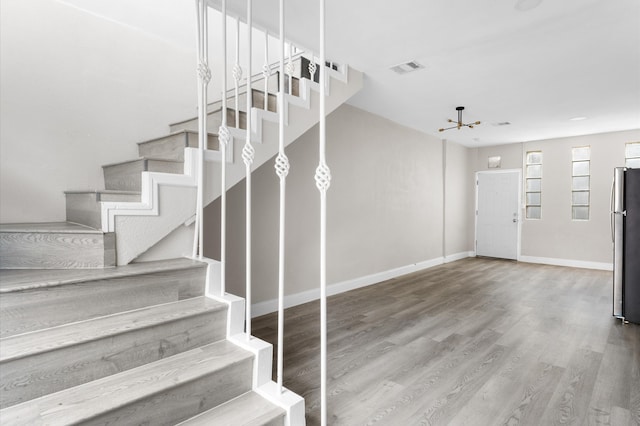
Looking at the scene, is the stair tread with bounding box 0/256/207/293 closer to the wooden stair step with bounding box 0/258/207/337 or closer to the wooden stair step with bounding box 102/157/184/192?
the wooden stair step with bounding box 0/258/207/337

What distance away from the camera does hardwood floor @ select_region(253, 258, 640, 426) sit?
1.98 meters

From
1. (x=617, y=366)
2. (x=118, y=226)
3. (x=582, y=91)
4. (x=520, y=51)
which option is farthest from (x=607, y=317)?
(x=118, y=226)

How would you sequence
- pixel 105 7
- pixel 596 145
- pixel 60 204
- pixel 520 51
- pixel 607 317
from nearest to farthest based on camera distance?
pixel 60 204 < pixel 105 7 < pixel 520 51 < pixel 607 317 < pixel 596 145

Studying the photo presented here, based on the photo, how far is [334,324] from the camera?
3.32 meters

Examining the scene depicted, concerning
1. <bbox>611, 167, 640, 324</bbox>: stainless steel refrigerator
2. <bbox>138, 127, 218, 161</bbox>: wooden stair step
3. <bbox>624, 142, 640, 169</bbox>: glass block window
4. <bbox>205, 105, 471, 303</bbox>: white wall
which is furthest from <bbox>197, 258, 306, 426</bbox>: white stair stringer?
<bbox>624, 142, 640, 169</bbox>: glass block window

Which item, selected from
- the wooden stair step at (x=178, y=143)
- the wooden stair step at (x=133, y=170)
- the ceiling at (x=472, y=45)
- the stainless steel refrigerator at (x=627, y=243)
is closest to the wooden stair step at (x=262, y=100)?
the ceiling at (x=472, y=45)

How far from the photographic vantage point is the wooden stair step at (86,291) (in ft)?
4.48

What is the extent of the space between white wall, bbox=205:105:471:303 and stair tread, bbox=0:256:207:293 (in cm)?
130

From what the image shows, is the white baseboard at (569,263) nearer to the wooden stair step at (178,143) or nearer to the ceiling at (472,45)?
the ceiling at (472,45)

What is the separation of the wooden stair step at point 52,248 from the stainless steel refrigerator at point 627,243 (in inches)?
180

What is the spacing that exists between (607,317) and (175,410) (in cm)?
436

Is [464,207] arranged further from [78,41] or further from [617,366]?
[78,41]

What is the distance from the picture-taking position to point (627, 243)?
3453 millimetres

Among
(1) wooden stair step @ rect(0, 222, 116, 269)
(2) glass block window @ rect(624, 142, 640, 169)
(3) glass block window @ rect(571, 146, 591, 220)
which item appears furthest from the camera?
(3) glass block window @ rect(571, 146, 591, 220)
